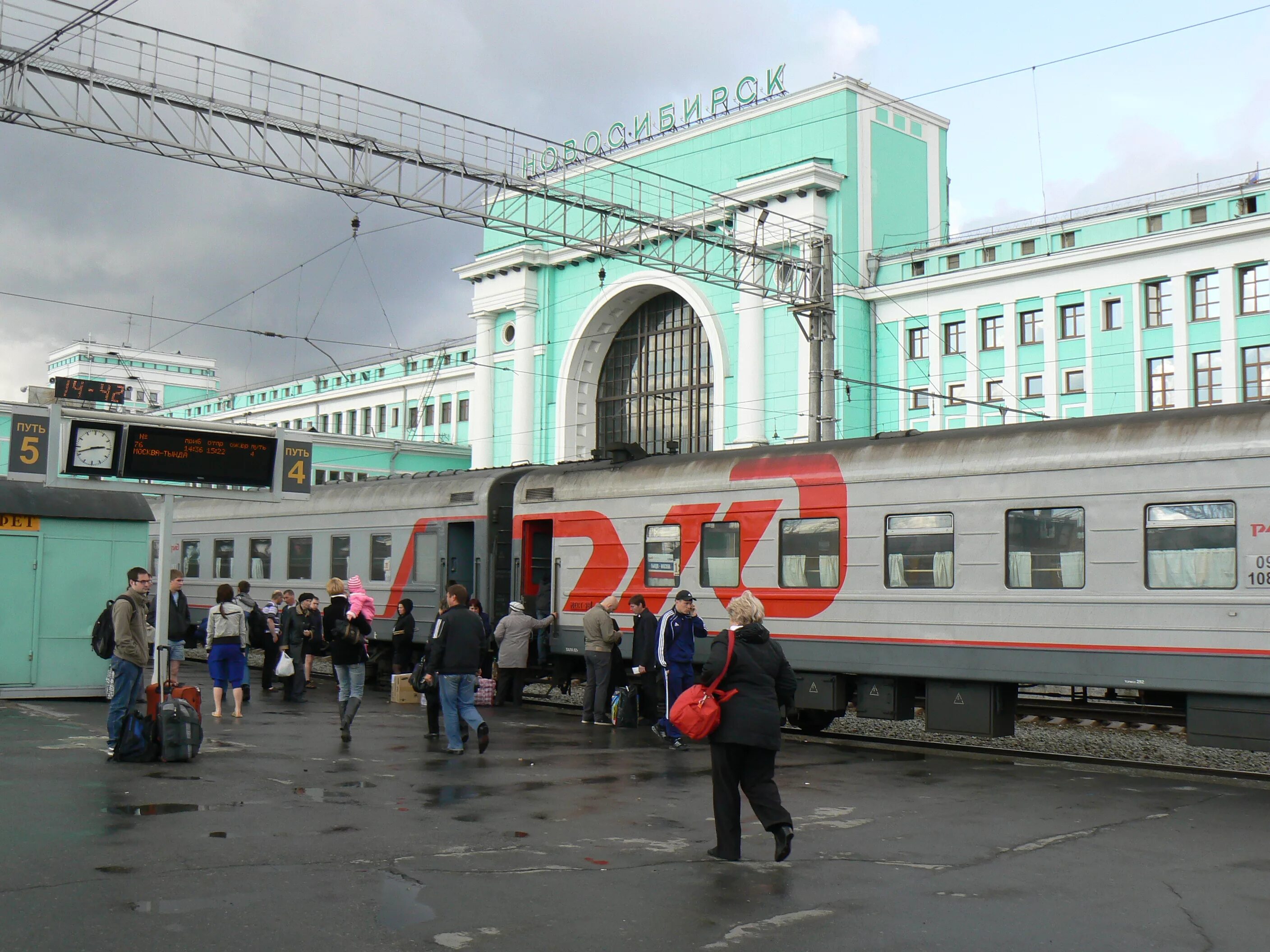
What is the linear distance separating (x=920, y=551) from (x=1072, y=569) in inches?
70.7

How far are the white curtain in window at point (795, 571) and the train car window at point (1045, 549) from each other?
267cm

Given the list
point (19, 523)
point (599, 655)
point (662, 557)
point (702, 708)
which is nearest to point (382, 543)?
point (19, 523)

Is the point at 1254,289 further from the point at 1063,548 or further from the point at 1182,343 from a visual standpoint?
the point at 1063,548

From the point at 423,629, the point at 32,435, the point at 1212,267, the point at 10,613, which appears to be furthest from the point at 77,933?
the point at 1212,267

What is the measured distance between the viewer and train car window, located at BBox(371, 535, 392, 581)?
22.5 metres

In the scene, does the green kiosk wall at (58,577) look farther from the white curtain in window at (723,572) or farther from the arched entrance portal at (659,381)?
the arched entrance portal at (659,381)

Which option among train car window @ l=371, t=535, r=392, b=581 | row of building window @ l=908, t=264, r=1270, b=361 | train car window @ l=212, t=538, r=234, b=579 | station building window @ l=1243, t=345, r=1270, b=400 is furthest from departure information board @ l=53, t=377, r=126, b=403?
station building window @ l=1243, t=345, r=1270, b=400

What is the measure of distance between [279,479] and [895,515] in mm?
7354

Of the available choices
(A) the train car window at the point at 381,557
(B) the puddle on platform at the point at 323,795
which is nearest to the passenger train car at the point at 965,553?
(A) the train car window at the point at 381,557

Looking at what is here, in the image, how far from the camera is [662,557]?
56.4ft

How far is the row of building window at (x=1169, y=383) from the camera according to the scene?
42000 millimetres

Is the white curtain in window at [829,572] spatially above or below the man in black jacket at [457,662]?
above

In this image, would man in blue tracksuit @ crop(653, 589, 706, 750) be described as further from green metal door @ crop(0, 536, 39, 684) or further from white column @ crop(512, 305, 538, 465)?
white column @ crop(512, 305, 538, 465)

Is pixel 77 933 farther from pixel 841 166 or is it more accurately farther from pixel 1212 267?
pixel 841 166
